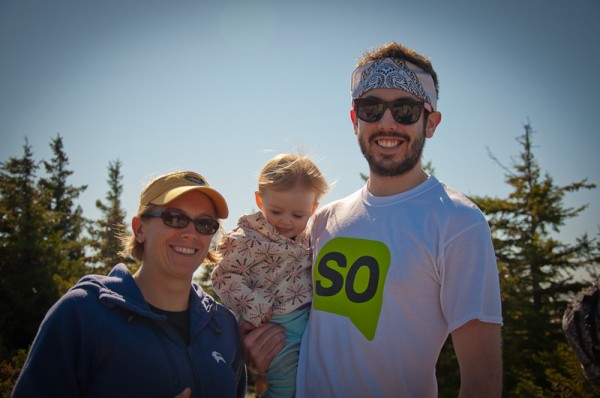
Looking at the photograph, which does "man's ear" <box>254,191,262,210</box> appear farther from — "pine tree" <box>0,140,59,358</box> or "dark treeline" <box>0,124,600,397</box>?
"pine tree" <box>0,140,59,358</box>

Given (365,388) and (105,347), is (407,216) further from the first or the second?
(105,347)

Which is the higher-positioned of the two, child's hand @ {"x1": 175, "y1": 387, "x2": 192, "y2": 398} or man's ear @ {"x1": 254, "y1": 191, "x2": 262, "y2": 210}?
man's ear @ {"x1": 254, "y1": 191, "x2": 262, "y2": 210}

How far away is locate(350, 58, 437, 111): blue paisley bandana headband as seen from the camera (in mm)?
2875

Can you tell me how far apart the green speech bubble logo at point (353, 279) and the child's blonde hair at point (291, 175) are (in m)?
0.69

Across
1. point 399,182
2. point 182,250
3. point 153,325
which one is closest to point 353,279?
point 399,182

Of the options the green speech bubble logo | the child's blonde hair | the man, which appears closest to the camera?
the man

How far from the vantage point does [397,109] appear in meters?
2.85

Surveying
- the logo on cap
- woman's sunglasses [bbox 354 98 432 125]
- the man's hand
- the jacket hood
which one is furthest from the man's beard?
the jacket hood

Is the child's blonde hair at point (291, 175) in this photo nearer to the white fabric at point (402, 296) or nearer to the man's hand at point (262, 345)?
the white fabric at point (402, 296)

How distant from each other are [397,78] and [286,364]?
7.56 feet

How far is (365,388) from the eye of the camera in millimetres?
2480

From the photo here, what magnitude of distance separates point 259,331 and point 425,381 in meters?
1.23

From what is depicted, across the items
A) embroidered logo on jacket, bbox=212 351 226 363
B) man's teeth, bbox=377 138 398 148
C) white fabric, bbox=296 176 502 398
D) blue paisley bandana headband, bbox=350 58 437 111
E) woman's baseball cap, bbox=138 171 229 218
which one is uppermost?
blue paisley bandana headband, bbox=350 58 437 111

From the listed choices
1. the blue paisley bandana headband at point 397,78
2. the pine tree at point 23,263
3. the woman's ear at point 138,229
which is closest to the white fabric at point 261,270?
the woman's ear at point 138,229
